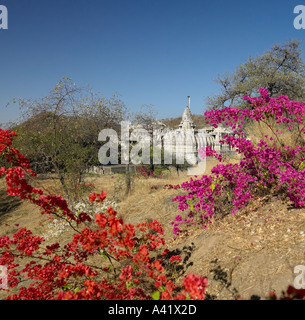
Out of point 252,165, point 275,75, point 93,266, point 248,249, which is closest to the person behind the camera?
point 93,266

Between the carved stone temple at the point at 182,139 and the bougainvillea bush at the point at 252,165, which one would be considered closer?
the bougainvillea bush at the point at 252,165

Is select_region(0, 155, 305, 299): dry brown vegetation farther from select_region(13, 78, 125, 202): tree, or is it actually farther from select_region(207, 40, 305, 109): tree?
select_region(207, 40, 305, 109): tree

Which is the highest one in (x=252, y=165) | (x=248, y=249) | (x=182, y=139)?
(x=182, y=139)

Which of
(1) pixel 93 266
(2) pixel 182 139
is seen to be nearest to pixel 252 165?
(1) pixel 93 266

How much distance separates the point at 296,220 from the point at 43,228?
7163 millimetres

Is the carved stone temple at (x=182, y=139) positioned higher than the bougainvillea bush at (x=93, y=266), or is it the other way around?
the carved stone temple at (x=182, y=139)

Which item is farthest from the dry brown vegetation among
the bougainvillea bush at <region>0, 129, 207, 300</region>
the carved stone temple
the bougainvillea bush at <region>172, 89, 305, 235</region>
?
the carved stone temple

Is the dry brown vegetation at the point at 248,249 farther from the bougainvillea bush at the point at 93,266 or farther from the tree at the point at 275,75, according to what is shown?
the tree at the point at 275,75

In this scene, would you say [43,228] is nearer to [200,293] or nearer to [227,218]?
[227,218]

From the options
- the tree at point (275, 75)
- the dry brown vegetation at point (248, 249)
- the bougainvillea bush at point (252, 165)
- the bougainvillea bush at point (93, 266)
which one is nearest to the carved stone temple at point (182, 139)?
the tree at point (275, 75)

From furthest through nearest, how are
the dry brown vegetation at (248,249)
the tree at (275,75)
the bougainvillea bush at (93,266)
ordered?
the tree at (275,75)
the dry brown vegetation at (248,249)
the bougainvillea bush at (93,266)

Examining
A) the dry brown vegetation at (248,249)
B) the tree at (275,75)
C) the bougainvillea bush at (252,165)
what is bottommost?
the dry brown vegetation at (248,249)

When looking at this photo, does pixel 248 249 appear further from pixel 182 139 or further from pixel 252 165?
pixel 182 139
